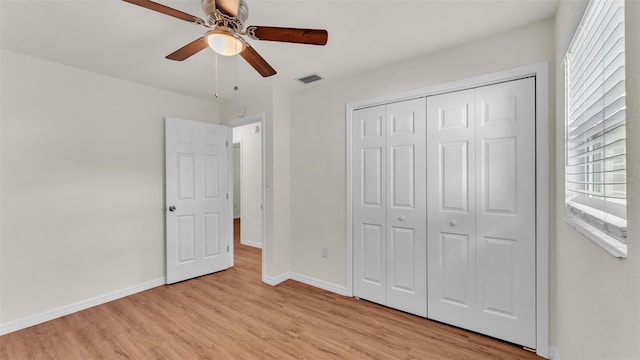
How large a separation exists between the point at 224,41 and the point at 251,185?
12.6ft

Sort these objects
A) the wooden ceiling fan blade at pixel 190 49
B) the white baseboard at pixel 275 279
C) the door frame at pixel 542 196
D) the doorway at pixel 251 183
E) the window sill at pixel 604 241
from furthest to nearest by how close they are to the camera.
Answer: the doorway at pixel 251 183 < the white baseboard at pixel 275 279 < the door frame at pixel 542 196 < the wooden ceiling fan blade at pixel 190 49 < the window sill at pixel 604 241

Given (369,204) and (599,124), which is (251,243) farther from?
(599,124)

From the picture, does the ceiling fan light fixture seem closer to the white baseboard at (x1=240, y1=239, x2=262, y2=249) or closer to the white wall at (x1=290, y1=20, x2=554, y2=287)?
the white wall at (x1=290, y1=20, x2=554, y2=287)

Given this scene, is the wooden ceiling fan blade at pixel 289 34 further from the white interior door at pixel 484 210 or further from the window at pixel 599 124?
the white interior door at pixel 484 210

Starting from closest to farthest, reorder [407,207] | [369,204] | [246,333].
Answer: [246,333] < [407,207] < [369,204]

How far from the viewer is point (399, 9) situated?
5.82 feet

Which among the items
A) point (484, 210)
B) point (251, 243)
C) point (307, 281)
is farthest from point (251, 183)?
point (484, 210)

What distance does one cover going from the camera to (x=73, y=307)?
2645 mm

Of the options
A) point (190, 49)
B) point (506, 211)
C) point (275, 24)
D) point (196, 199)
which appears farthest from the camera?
point (196, 199)

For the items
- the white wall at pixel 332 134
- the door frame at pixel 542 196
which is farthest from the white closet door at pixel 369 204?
the door frame at pixel 542 196

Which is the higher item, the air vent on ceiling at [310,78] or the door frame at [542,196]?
the air vent on ceiling at [310,78]

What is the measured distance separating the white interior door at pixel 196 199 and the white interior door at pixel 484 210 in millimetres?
Answer: 2780

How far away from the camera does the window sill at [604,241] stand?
78 cm

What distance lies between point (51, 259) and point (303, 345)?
2.53 meters
